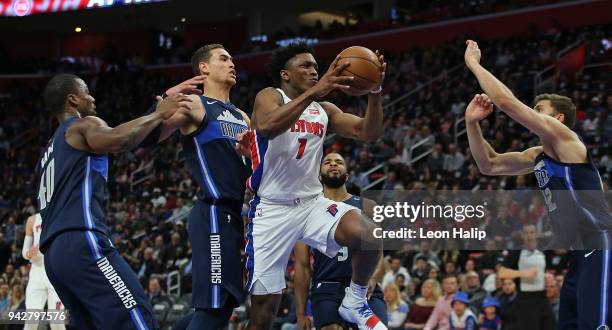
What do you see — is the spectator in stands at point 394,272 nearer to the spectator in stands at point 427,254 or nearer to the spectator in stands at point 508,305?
the spectator in stands at point 427,254

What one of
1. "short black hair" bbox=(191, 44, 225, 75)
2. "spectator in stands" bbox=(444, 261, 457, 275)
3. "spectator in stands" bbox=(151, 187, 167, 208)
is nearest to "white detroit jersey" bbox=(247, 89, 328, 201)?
"short black hair" bbox=(191, 44, 225, 75)

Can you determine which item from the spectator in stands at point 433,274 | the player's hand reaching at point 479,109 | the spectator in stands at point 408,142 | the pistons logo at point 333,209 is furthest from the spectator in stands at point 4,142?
the player's hand reaching at point 479,109

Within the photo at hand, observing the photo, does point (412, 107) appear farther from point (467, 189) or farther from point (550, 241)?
point (550, 241)

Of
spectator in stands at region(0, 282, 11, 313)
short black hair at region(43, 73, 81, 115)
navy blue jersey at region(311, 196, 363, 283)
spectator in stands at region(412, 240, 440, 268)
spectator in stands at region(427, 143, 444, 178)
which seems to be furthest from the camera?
spectator in stands at region(427, 143, 444, 178)

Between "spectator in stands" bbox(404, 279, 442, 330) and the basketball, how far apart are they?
517 centimetres

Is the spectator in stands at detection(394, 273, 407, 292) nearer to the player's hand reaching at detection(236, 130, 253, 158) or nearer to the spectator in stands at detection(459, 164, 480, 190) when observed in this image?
the spectator in stands at detection(459, 164, 480, 190)

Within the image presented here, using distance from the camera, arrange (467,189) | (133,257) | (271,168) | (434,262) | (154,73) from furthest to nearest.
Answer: (154,73), (133,257), (467,189), (434,262), (271,168)

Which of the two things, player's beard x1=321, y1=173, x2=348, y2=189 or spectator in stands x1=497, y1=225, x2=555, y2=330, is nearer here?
player's beard x1=321, y1=173, x2=348, y2=189

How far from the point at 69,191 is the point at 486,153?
310 cm

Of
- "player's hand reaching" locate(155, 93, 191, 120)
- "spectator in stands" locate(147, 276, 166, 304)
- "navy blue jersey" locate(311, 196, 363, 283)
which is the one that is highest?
"player's hand reaching" locate(155, 93, 191, 120)

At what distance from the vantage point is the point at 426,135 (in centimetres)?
1650

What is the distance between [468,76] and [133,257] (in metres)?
9.01

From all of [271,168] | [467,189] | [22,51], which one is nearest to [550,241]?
[467,189]

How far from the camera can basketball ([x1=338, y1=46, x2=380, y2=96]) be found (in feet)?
18.5
